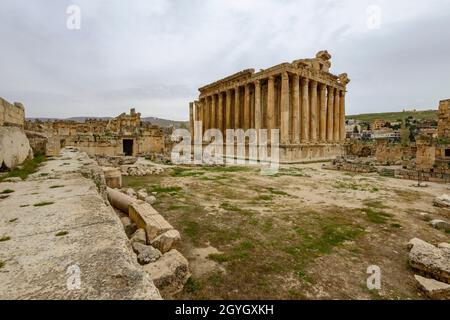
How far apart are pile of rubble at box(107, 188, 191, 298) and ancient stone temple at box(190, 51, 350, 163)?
58.3 ft

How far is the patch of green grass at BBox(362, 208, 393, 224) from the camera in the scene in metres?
6.32

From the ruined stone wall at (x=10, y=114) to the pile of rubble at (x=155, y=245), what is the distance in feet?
15.3

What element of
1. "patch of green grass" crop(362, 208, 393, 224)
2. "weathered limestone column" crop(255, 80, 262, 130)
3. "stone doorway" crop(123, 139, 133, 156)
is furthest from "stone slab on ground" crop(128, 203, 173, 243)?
"stone doorway" crop(123, 139, 133, 156)

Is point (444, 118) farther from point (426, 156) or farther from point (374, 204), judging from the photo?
point (374, 204)

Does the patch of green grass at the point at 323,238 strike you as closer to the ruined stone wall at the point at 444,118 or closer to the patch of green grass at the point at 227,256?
the patch of green grass at the point at 227,256

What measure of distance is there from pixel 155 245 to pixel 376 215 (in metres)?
6.17

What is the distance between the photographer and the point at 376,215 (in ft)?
22.1

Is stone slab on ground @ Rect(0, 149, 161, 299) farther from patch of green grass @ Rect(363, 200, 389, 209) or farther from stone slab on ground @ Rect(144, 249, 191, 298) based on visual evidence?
patch of green grass @ Rect(363, 200, 389, 209)

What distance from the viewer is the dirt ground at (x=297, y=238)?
11.4ft

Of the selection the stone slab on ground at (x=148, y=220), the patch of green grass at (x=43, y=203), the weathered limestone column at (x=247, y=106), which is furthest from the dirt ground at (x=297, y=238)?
the weathered limestone column at (x=247, y=106)
